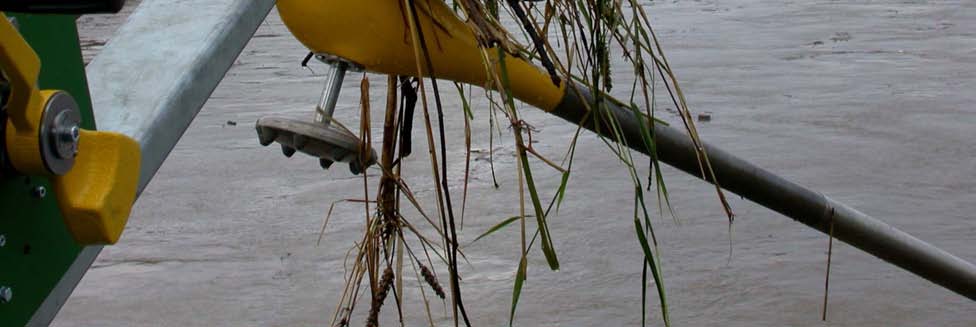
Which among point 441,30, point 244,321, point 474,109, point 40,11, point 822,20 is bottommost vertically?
point 822,20

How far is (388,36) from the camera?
2.81 feet

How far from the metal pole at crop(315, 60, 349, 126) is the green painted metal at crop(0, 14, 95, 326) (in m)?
0.16

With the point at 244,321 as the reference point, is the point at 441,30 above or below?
above

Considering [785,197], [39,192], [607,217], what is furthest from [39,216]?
[607,217]

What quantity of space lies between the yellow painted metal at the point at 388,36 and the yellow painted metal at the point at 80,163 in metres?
0.18

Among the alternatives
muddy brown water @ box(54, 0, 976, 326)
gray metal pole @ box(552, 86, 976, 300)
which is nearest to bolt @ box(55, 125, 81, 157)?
gray metal pole @ box(552, 86, 976, 300)

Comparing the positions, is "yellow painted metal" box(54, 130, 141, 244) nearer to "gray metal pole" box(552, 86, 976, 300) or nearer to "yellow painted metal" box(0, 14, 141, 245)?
"yellow painted metal" box(0, 14, 141, 245)

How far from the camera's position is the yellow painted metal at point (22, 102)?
1.93 feet

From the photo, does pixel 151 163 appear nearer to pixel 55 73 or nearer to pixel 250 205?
pixel 55 73

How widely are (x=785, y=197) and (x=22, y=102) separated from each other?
0.90m

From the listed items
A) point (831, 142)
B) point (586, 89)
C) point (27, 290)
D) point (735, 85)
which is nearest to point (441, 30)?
point (586, 89)

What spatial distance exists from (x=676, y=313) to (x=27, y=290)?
1804mm

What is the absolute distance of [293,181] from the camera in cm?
324

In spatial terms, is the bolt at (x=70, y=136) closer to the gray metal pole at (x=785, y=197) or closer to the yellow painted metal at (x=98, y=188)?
the yellow painted metal at (x=98, y=188)
